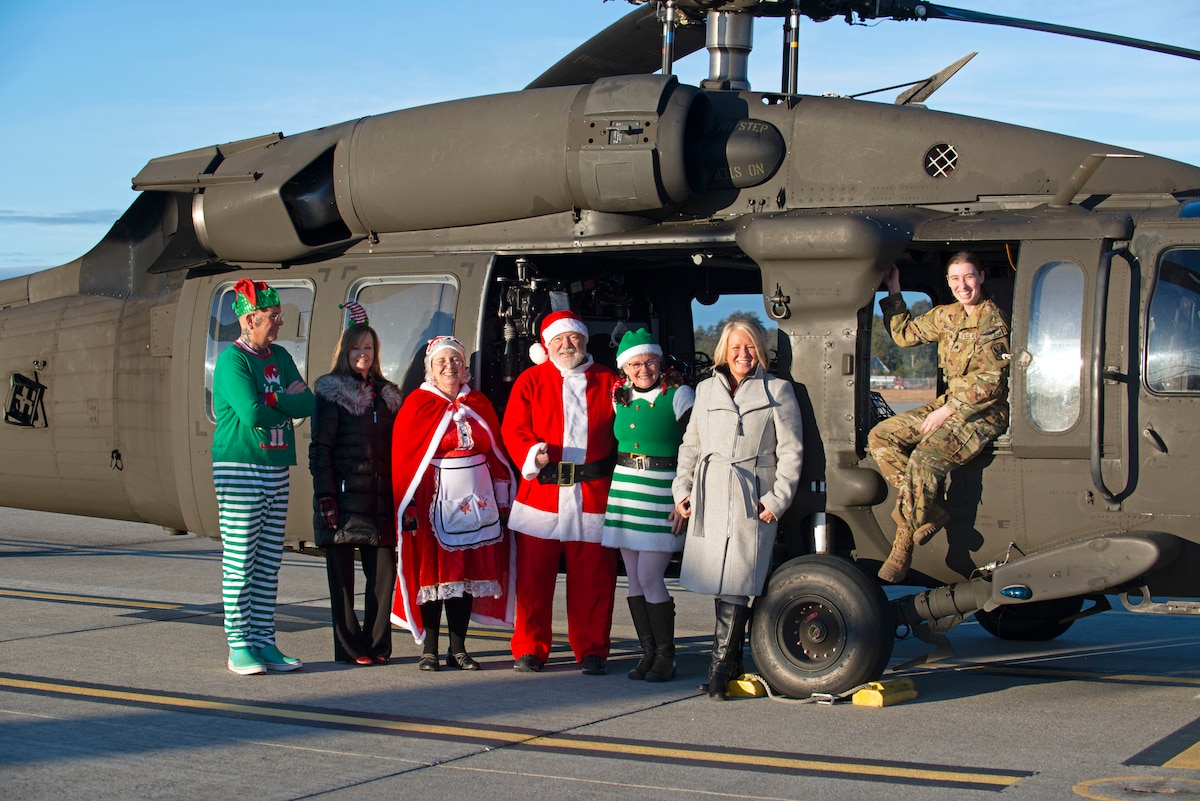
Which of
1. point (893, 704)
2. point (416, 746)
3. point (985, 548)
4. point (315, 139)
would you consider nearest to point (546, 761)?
point (416, 746)

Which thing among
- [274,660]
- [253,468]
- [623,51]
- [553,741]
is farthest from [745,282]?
[553,741]

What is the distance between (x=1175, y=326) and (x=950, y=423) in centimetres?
118

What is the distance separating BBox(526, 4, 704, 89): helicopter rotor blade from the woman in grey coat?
2.82 metres

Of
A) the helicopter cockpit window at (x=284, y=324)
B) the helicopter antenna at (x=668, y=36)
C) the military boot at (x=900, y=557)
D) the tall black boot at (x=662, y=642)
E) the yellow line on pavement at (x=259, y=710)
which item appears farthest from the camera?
the helicopter cockpit window at (x=284, y=324)

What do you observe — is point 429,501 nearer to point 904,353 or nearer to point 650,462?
point 650,462

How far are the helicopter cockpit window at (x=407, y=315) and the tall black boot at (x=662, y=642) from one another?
2356 millimetres

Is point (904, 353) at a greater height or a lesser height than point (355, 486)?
greater

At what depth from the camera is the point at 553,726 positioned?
6305 millimetres

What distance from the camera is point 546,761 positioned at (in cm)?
565

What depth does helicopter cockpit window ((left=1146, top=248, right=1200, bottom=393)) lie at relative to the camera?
6492 millimetres

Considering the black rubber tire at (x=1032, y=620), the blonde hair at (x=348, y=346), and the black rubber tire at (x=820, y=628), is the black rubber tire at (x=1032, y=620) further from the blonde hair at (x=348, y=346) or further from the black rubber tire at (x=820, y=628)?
the blonde hair at (x=348, y=346)

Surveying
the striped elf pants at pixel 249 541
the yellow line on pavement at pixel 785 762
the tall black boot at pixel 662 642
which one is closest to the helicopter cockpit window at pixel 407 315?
the striped elf pants at pixel 249 541

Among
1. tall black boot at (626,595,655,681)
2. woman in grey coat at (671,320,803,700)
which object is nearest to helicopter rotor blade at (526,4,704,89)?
woman in grey coat at (671,320,803,700)

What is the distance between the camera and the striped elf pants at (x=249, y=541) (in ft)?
24.8
